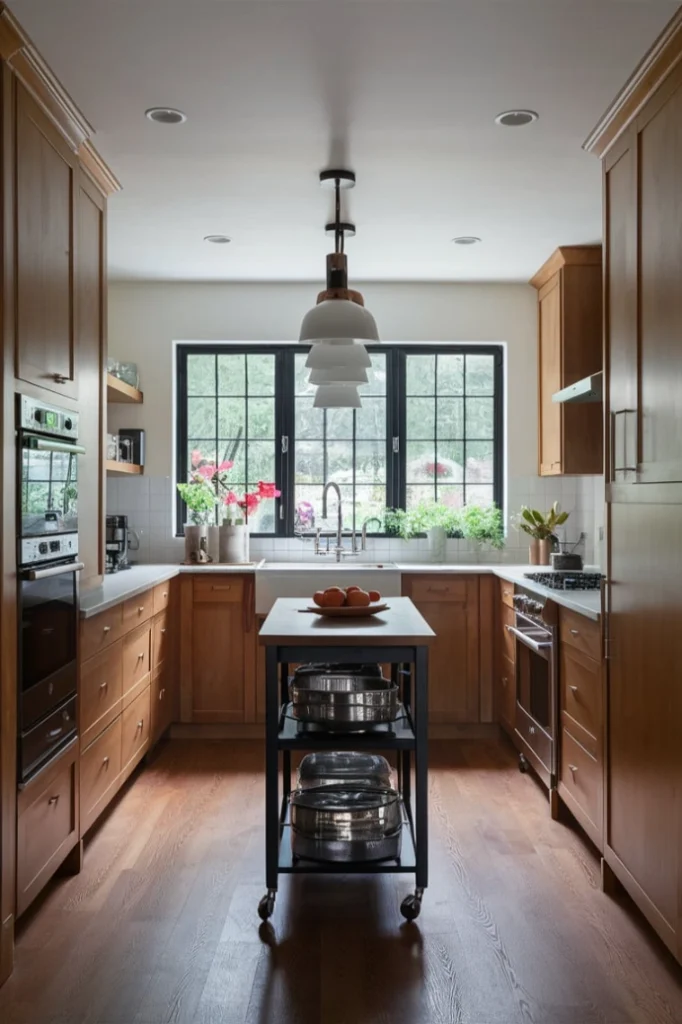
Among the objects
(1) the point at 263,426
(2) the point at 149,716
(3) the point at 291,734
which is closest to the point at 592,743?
(3) the point at 291,734

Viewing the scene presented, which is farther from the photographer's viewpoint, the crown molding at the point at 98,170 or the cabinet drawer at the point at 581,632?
the crown molding at the point at 98,170

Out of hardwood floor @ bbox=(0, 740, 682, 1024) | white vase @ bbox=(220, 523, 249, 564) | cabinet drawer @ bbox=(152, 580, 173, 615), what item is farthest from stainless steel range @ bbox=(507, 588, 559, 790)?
cabinet drawer @ bbox=(152, 580, 173, 615)

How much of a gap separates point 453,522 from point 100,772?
109 inches

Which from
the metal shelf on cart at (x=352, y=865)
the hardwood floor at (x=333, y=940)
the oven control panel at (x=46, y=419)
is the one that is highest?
the oven control panel at (x=46, y=419)

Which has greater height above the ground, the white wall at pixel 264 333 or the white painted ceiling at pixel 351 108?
the white painted ceiling at pixel 351 108

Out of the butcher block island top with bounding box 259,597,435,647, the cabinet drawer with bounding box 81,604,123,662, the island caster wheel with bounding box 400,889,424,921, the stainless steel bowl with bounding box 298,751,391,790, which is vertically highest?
the butcher block island top with bounding box 259,597,435,647

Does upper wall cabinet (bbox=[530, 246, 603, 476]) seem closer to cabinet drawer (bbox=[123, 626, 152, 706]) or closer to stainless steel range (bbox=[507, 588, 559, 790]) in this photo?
stainless steel range (bbox=[507, 588, 559, 790])

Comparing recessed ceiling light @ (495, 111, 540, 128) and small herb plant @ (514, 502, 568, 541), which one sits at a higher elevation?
recessed ceiling light @ (495, 111, 540, 128)

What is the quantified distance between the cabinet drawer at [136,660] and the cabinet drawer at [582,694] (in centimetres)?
185

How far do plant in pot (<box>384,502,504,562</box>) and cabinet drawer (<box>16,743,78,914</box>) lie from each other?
2851mm

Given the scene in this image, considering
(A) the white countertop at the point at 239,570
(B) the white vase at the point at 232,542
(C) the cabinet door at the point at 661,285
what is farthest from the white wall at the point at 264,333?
(C) the cabinet door at the point at 661,285

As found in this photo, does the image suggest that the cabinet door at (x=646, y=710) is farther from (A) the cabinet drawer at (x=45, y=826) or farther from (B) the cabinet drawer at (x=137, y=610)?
(B) the cabinet drawer at (x=137, y=610)

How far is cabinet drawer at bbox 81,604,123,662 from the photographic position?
3186mm

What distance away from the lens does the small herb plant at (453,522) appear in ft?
17.7
